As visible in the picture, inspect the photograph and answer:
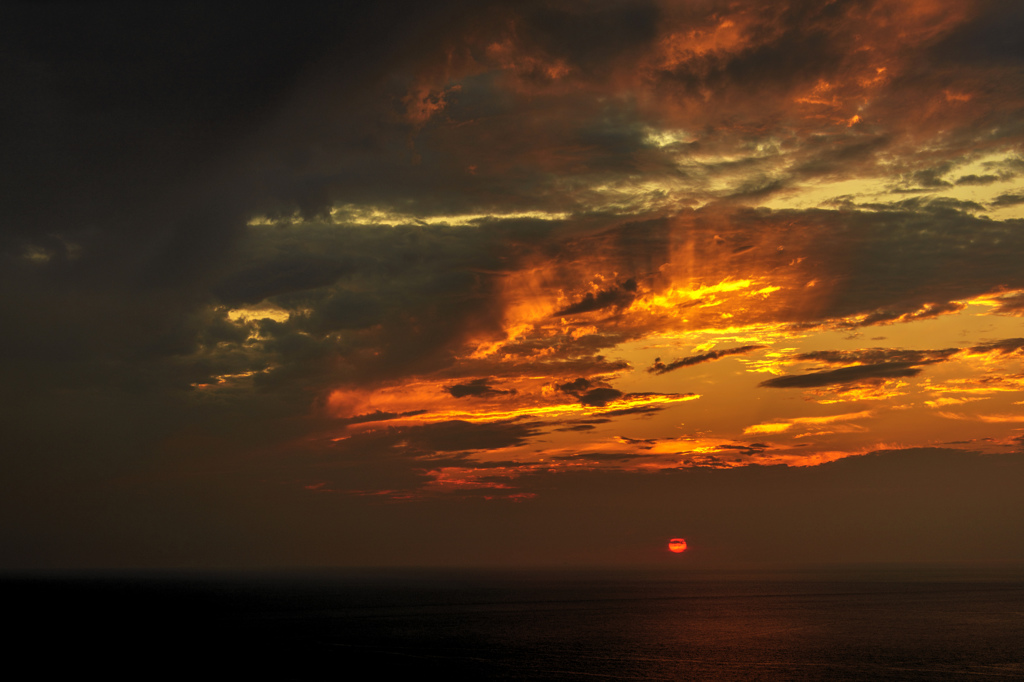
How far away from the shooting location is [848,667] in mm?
91750

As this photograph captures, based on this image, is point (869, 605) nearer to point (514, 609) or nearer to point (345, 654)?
point (514, 609)

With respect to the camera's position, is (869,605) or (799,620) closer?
(799,620)

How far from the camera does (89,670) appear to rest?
8644 cm

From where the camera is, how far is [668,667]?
9162 cm

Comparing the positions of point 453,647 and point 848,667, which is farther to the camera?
point 453,647

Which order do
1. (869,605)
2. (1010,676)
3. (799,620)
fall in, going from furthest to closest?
(869,605)
(799,620)
(1010,676)

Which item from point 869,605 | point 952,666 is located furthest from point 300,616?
point 869,605

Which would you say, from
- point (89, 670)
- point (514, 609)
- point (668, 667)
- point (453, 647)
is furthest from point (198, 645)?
point (514, 609)

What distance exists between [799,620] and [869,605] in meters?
58.7

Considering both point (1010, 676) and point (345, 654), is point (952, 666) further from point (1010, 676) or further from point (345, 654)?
point (345, 654)

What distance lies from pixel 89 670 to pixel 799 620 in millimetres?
131778

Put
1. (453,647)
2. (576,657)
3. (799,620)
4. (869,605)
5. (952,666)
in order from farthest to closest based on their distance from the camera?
(869,605)
(799,620)
(453,647)
(576,657)
(952,666)

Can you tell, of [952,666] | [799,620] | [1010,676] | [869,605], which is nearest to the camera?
[1010,676]

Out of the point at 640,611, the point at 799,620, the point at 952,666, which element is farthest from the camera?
the point at 640,611
